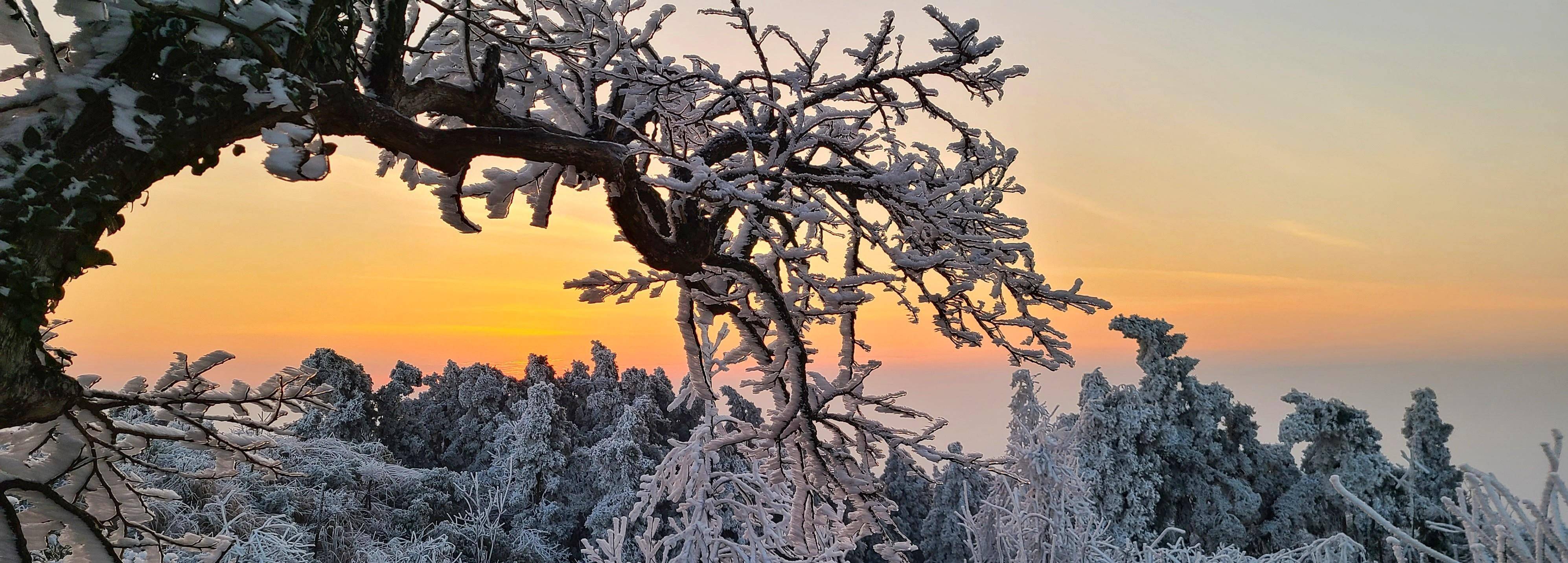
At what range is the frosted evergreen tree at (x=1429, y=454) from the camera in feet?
38.4

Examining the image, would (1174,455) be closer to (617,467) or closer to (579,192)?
(617,467)

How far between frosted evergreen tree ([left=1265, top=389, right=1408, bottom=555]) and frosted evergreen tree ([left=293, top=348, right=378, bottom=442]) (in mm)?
14820

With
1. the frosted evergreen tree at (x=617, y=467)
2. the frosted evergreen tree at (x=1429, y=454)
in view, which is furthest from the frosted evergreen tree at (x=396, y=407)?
the frosted evergreen tree at (x=1429, y=454)

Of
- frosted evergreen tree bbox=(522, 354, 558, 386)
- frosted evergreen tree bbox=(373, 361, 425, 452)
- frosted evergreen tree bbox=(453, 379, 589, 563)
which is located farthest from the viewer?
frosted evergreen tree bbox=(522, 354, 558, 386)

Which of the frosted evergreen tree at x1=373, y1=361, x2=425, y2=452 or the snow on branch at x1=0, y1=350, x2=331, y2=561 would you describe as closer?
the snow on branch at x1=0, y1=350, x2=331, y2=561

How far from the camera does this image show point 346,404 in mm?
14984

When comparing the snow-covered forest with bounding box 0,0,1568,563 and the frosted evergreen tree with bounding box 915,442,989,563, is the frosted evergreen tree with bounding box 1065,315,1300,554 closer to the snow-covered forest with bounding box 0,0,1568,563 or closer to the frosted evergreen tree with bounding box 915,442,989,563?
the frosted evergreen tree with bounding box 915,442,989,563

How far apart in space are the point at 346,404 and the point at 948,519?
10.6 m

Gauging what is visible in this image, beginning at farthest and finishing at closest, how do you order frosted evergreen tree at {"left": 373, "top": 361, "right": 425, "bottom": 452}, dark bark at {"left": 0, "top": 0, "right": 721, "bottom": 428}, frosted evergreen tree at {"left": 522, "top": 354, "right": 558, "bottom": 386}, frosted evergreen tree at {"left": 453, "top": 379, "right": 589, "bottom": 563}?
frosted evergreen tree at {"left": 522, "top": 354, "right": 558, "bottom": 386}
frosted evergreen tree at {"left": 373, "top": 361, "right": 425, "bottom": 452}
frosted evergreen tree at {"left": 453, "top": 379, "right": 589, "bottom": 563}
dark bark at {"left": 0, "top": 0, "right": 721, "bottom": 428}

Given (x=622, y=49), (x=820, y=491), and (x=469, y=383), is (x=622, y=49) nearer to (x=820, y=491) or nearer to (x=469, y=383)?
(x=820, y=491)

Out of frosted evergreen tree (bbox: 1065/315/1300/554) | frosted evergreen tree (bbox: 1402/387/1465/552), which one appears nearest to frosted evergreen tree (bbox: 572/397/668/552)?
frosted evergreen tree (bbox: 1065/315/1300/554)

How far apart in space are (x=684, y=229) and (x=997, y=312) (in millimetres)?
1447

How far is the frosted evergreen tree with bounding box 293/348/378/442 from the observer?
47.9 ft

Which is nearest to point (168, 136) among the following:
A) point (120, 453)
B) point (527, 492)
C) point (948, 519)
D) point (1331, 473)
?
point (120, 453)
